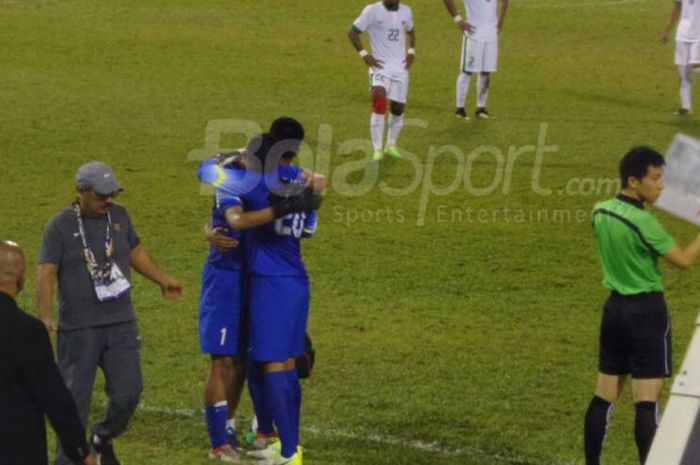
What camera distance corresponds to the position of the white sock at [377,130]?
67.4ft

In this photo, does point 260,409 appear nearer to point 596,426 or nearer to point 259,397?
point 259,397

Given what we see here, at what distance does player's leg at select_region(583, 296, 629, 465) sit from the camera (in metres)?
10.0

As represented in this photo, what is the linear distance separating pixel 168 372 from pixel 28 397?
4.89m

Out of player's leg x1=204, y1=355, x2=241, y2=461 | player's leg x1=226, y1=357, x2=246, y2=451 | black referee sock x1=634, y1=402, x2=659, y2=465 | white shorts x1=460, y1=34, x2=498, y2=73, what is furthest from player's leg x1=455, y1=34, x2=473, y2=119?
black referee sock x1=634, y1=402, x2=659, y2=465

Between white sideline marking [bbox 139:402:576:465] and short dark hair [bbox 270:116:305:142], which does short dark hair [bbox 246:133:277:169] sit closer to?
short dark hair [bbox 270:116:305:142]

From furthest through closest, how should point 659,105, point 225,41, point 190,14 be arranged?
point 190,14
point 225,41
point 659,105

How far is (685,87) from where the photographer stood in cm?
2356

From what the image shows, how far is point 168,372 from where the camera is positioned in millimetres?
12617

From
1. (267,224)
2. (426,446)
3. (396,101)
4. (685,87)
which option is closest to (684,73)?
(685,87)

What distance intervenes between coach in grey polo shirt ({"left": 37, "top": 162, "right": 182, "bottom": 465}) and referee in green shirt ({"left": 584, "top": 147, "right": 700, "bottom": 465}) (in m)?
2.92

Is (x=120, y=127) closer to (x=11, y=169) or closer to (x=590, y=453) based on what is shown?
(x=11, y=169)

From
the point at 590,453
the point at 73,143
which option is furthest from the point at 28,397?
the point at 73,143

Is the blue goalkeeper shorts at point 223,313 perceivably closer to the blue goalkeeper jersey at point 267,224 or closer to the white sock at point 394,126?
the blue goalkeeper jersey at point 267,224

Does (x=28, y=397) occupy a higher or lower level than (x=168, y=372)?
higher
